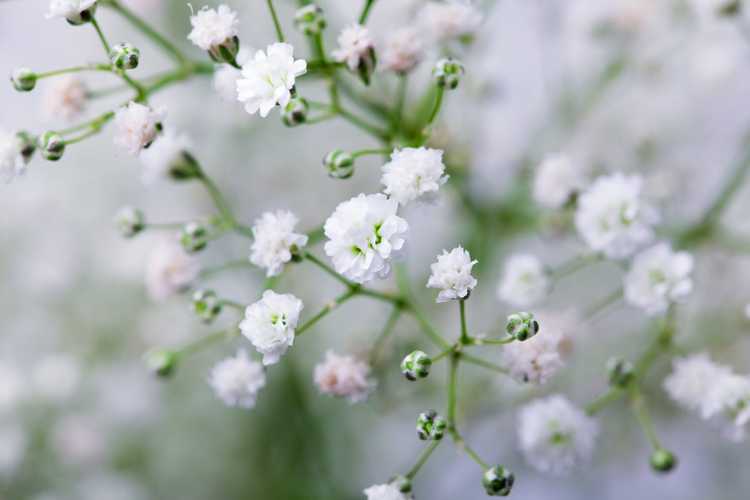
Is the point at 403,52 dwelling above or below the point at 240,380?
above

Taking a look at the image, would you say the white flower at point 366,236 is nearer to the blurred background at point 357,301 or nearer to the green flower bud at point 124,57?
the green flower bud at point 124,57

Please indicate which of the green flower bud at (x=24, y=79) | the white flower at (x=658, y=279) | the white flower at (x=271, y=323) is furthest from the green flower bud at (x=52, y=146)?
the white flower at (x=658, y=279)

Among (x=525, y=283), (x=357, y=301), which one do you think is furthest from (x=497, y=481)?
(x=357, y=301)

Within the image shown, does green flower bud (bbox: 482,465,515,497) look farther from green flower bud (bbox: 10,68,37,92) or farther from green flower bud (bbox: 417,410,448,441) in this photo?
green flower bud (bbox: 10,68,37,92)

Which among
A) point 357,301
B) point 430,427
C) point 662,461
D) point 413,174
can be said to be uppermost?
point 413,174

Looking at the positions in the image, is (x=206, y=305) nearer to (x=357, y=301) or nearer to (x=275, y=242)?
(x=275, y=242)

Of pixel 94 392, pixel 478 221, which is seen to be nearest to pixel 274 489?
pixel 94 392
